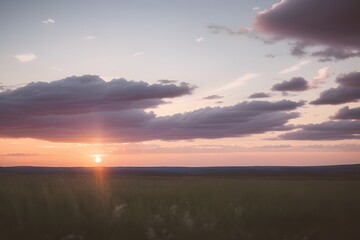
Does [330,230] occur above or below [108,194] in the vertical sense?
below

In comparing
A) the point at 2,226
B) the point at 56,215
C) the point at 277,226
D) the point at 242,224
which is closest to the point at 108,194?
the point at 56,215

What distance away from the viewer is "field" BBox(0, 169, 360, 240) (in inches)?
367

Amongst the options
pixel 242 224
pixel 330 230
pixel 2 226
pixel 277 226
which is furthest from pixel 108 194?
pixel 330 230

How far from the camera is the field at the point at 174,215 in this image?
9.32m

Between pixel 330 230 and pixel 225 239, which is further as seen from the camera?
pixel 330 230

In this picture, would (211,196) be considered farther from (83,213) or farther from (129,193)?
(83,213)

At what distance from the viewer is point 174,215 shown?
10.5m

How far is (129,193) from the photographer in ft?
44.9

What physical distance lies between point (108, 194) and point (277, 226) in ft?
17.3

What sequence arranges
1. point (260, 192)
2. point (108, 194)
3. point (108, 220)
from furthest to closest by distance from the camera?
point (260, 192) < point (108, 194) < point (108, 220)

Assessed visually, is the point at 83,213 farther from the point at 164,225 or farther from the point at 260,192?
the point at 260,192

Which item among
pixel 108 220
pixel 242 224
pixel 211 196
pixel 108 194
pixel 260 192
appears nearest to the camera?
pixel 108 220

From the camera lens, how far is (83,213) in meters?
10.6

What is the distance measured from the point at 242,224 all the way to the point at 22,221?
5.75m
